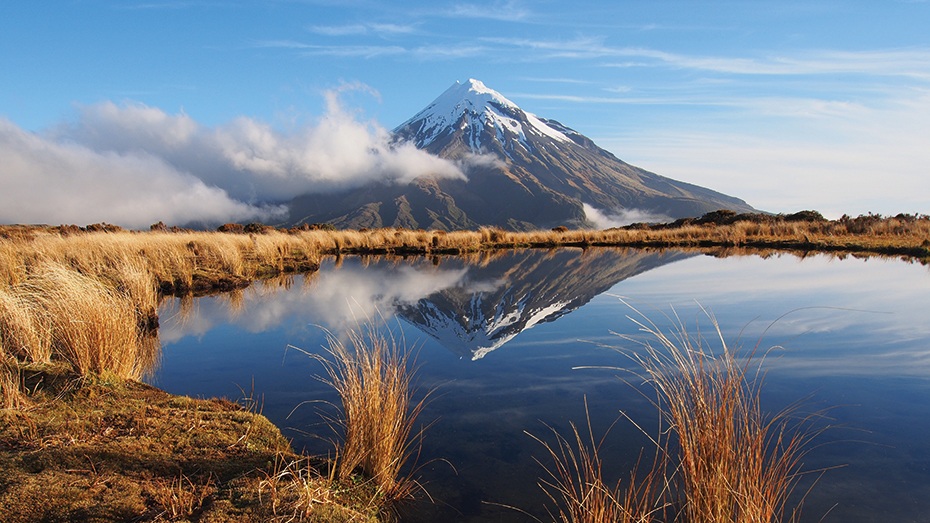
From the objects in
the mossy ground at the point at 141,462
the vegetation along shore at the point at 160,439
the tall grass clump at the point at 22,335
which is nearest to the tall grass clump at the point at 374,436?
the vegetation along shore at the point at 160,439

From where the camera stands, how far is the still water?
2.92 meters

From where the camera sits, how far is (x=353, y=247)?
73.4ft

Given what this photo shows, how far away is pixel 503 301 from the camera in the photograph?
29.7 feet

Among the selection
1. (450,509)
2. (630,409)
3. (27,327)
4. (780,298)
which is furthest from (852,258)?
(27,327)

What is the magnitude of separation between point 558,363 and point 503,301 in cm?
385

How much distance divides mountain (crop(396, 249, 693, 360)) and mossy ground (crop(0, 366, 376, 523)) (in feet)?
10.3

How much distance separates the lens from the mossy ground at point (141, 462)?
6.99 ft

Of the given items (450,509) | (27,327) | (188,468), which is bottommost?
(450,509)

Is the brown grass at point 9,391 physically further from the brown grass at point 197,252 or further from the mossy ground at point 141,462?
the brown grass at point 197,252

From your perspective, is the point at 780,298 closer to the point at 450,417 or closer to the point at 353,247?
the point at 450,417

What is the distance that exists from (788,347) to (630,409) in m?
3.01

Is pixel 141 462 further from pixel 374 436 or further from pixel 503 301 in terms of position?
pixel 503 301

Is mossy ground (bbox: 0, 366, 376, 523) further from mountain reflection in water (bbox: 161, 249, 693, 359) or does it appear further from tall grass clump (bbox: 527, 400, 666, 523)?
mountain reflection in water (bbox: 161, 249, 693, 359)

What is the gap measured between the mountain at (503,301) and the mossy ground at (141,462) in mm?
3142
